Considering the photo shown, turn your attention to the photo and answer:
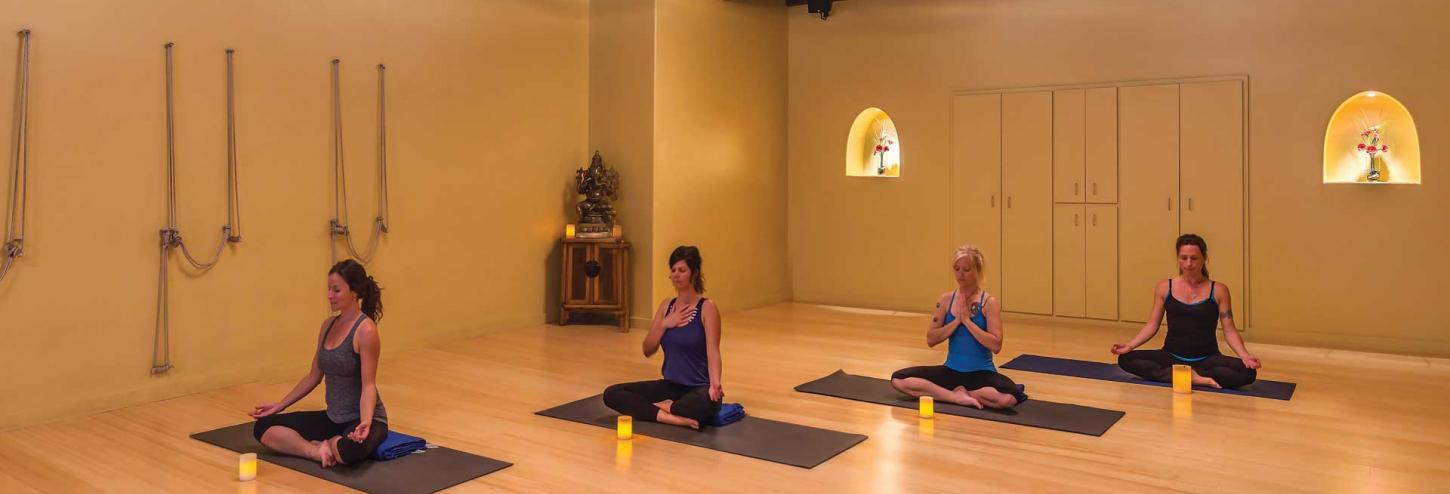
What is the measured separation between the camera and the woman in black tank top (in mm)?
5082

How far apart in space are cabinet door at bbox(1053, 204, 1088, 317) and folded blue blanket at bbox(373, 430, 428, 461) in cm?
484

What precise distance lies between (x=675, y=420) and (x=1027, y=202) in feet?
13.4

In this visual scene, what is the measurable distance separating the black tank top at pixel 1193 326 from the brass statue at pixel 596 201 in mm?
3530

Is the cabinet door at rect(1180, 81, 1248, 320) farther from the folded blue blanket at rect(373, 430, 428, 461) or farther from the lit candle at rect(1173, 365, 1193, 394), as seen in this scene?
the folded blue blanket at rect(373, 430, 428, 461)

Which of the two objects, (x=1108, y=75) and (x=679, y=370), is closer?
(x=679, y=370)

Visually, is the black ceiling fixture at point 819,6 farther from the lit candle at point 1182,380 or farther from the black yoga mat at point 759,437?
the black yoga mat at point 759,437

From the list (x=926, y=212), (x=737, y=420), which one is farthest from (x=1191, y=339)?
(x=926, y=212)

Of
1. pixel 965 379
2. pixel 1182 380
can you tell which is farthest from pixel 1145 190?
pixel 965 379

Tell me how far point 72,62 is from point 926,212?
17.9ft

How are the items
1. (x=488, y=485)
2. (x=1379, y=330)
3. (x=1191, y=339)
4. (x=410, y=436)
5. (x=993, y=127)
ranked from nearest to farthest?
(x=488, y=485)
(x=410, y=436)
(x=1191, y=339)
(x=1379, y=330)
(x=993, y=127)

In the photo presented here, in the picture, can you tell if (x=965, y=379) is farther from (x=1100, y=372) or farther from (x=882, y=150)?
(x=882, y=150)

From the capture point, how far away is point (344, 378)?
12.4 feet

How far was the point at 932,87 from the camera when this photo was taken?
787 centimetres

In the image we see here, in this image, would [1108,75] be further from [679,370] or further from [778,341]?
[679,370]
